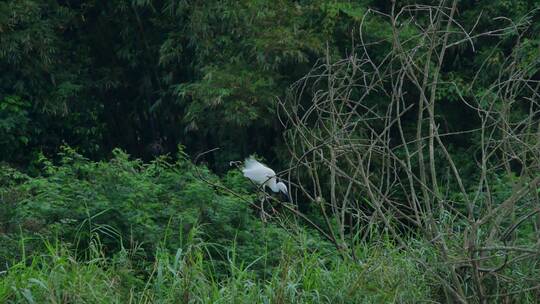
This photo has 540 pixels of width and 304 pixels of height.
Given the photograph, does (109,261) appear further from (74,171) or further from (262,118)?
(262,118)

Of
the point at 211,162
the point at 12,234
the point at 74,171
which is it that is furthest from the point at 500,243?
the point at 211,162

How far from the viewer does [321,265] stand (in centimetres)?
603

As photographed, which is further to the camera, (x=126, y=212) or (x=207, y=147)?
(x=207, y=147)

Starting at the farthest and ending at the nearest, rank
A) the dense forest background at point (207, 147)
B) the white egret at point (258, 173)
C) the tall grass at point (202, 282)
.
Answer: the white egret at point (258, 173), the dense forest background at point (207, 147), the tall grass at point (202, 282)

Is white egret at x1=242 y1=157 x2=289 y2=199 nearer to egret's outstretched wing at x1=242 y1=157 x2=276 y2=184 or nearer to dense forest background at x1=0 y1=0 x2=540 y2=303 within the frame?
egret's outstretched wing at x1=242 y1=157 x2=276 y2=184

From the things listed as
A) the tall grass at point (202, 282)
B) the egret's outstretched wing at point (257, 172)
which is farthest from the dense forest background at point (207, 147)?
the egret's outstretched wing at point (257, 172)

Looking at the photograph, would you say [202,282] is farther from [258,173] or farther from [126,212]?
[258,173]

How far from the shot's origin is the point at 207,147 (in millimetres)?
12695

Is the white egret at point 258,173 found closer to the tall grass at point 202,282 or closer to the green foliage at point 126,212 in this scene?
the green foliage at point 126,212

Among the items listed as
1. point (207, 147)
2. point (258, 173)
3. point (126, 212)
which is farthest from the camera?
point (207, 147)

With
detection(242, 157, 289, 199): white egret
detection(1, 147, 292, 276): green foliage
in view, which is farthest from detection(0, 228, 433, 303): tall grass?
detection(242, 157, 289, 199): white egret

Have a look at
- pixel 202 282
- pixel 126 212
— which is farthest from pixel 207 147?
pixel 202 282

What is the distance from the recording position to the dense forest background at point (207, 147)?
18.2ft

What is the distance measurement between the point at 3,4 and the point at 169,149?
10.3 feet
